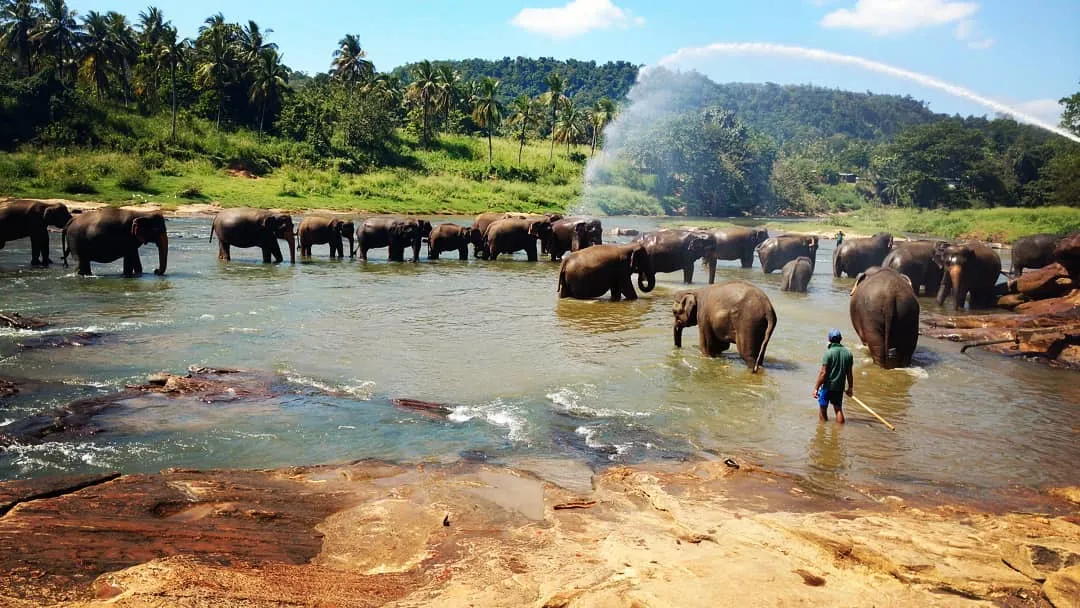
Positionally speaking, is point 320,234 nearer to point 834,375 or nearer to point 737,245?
point 737,245

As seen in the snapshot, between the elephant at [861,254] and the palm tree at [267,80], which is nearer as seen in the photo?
the elephant at [861,254]

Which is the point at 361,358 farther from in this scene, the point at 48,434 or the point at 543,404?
the point at 48,434

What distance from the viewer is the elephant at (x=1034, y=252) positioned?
927 inches

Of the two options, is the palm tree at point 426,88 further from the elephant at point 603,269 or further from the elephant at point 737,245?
the elephant at point 603,269

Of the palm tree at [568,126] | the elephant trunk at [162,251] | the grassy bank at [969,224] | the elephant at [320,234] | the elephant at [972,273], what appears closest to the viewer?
the elephant at [972,273]

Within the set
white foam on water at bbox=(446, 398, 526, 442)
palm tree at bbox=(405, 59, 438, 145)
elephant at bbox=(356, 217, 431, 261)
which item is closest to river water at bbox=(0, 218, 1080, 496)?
white foam on water at bbox=(446, 398, 526, 442)

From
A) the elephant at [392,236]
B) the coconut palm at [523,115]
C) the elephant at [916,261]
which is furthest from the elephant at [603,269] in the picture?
the coconut palm at [523,115]

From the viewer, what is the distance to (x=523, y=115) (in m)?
80.6

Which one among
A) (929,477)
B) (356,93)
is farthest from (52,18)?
(929,477)

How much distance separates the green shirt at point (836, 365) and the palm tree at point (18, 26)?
2613 inches

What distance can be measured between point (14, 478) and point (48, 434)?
1267 mm

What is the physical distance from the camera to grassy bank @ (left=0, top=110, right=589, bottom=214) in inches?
1699

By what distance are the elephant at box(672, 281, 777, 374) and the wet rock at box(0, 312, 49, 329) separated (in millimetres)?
11229

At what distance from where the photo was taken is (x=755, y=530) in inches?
235
